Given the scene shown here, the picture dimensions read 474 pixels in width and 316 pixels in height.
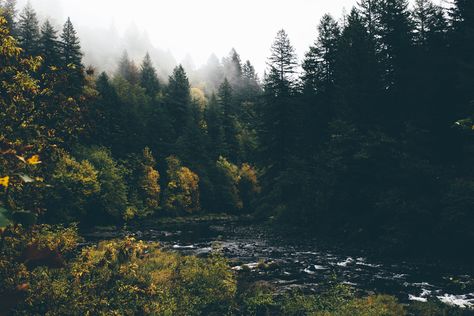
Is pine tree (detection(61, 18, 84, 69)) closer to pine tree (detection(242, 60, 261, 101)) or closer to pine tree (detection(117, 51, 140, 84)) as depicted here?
pine tree (detection(117, 51, 140, 84))

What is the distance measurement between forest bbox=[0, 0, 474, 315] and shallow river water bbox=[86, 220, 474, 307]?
1720 mm

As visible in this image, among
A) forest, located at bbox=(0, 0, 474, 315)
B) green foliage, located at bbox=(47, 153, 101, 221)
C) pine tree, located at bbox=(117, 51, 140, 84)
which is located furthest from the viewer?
pine tree, located at bbox=(117, 51, 140, 84)

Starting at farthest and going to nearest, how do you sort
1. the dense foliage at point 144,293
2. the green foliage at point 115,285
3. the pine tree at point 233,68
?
the pine tree at point 233,68, the dense foliage at point 144,293, the green foliage at point 115,285

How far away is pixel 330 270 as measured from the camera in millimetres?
20797

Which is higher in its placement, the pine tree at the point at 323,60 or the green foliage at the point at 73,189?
the pine tree at the point at 323,60

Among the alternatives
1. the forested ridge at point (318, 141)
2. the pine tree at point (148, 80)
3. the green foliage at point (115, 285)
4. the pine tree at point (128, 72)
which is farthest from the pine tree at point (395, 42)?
the pine tree at point (128, 72)

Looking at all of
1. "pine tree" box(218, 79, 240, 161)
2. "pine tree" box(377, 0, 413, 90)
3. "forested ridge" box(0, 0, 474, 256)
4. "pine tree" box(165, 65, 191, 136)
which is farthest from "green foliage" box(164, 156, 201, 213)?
"pine tree" box(377, 0, 413, 90)

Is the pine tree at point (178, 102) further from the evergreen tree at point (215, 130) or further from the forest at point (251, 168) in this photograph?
the evergreen tree at point (215, 130)

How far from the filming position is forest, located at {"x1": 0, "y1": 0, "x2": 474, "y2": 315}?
8195 millimetres

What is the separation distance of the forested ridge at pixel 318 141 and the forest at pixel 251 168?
10cm

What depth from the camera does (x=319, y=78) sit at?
148 feet

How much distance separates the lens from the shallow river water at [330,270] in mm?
16969

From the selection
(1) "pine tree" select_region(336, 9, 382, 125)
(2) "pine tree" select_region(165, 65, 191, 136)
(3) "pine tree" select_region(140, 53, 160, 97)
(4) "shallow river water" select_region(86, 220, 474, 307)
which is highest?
(3) "pine tree" select_region(140, 53, 160, 97)

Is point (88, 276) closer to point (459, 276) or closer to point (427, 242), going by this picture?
point (459, 276)
